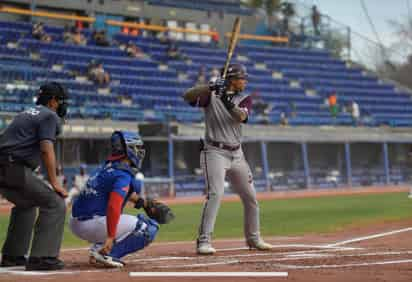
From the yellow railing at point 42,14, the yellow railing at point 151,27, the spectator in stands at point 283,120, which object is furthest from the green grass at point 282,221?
the yellow railing at point 151,27

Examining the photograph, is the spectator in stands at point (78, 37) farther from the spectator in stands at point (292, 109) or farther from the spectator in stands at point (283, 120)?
the spectator in stands at point (292, 109)

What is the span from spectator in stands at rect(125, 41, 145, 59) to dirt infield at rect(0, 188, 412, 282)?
27.1 m

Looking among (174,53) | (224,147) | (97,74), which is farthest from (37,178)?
(174,53)

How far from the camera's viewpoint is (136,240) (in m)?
7.52

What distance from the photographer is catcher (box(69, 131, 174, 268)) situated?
23.9ft

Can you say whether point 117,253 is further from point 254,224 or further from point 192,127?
point 192,127

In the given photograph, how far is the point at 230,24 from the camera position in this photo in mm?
47250

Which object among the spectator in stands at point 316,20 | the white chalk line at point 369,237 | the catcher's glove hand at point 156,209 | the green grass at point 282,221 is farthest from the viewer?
the spectator in stands at point 316,20

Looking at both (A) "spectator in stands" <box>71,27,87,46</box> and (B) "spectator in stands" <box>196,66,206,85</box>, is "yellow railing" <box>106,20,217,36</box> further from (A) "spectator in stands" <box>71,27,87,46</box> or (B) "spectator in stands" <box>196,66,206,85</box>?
(B) "spectator in stands" <box>196,66,206,85</box>

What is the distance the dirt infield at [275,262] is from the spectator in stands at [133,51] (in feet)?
89.0

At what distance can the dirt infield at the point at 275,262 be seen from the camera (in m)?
6.48

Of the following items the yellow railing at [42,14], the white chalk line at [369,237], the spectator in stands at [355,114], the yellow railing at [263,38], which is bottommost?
the white chalk line at [369,237]

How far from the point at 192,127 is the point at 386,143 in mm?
12690

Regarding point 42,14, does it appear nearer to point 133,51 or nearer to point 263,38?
point 133,51
